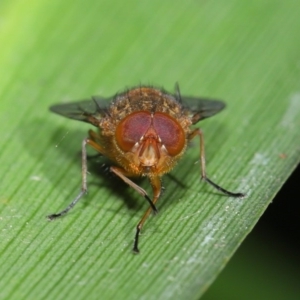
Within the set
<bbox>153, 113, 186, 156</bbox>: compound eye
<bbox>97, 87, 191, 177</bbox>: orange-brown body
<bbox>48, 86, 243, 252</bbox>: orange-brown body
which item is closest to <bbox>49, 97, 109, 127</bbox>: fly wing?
<bbox>48, 86, 243, 252</bbox>: orange-brown body

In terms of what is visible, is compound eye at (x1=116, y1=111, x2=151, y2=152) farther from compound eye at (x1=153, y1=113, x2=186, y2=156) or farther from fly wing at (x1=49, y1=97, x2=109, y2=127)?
fly wing at (x1=49, y1=97, x2=109, y2=127)

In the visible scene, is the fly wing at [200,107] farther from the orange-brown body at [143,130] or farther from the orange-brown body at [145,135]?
the orange-brown body at [145,135]

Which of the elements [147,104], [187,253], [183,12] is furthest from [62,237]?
[183,12]

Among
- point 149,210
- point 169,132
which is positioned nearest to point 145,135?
point 169,132

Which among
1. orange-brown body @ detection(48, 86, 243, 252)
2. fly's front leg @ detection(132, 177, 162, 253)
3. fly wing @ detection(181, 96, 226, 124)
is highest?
fly wing @ detection(181, 96, 226, 124)

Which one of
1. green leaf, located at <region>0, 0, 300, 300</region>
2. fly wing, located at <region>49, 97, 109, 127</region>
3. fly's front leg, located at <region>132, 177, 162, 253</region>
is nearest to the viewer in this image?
→ green leaf, located at <region>0, 0, 300, 300</region>

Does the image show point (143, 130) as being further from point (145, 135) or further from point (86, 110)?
point (86, 110)

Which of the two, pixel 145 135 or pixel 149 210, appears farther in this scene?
pixel 149 210
